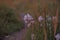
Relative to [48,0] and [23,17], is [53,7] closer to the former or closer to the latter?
[48,0]

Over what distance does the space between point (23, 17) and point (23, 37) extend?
16cm

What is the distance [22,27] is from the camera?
→ 146 cm

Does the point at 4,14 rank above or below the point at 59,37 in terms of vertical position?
above

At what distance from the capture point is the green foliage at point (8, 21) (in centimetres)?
145

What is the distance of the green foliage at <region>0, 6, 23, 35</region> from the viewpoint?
4.76 feet

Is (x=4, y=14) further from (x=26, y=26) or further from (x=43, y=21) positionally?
(x=43, y=21)

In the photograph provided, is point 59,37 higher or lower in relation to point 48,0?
lower

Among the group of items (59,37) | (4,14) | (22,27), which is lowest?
(59,37)

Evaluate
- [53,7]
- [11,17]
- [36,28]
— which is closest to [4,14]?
[11,17]

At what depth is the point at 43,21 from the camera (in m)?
1.44

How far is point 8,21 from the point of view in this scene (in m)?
1.45

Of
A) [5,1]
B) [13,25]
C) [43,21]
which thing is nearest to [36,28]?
[43,21]

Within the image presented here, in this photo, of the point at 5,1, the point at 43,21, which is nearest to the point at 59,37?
the point at 43,21

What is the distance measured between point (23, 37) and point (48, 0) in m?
0.36
